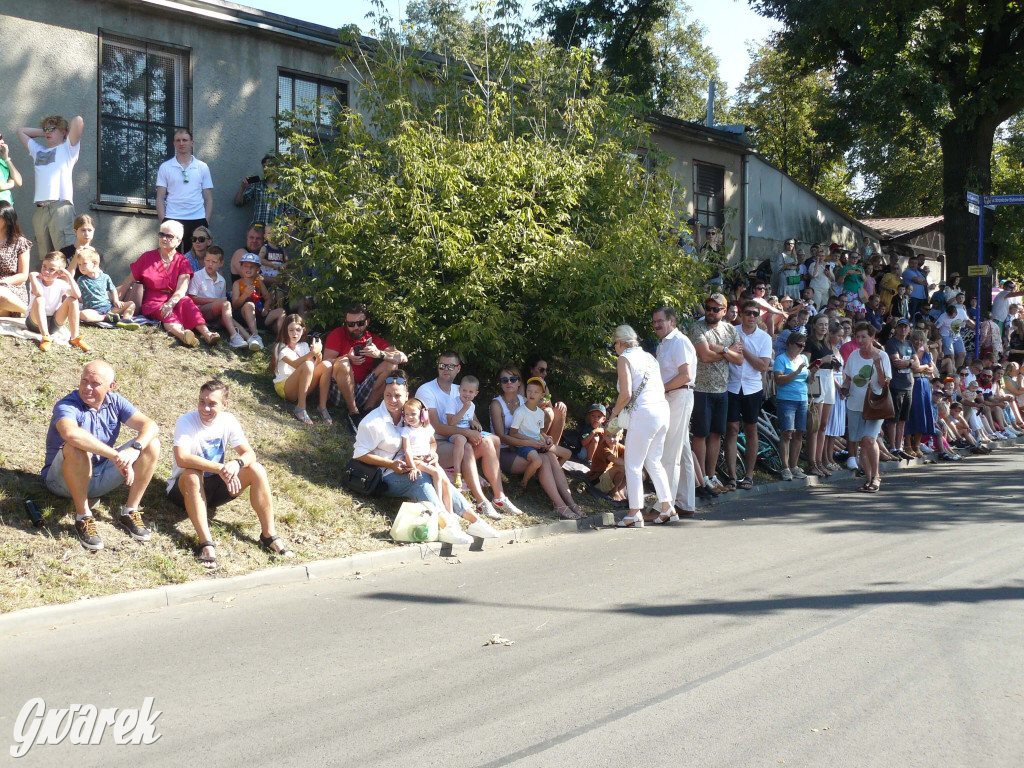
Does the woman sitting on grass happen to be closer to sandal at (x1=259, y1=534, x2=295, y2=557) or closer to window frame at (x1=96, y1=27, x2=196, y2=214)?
sandal at (x1=259, y1=534, x2=295, y2=557)

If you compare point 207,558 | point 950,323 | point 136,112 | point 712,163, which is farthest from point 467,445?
point 950,323

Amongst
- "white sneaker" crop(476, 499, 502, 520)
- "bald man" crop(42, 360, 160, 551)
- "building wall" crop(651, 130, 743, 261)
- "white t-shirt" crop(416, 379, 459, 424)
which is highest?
"building wall" crop(651, 130, 743, 261)

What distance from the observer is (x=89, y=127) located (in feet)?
42.6

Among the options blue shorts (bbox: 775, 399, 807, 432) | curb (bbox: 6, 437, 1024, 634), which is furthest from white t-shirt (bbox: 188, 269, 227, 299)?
blue shorts (bbox: 775, 399, 807, 432)

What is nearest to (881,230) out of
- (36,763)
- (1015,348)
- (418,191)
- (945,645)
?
(1015,348)

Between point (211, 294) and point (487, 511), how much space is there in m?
4.72

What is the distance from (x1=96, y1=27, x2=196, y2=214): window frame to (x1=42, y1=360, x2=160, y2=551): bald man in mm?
6238

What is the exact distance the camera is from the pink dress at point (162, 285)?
11586mm

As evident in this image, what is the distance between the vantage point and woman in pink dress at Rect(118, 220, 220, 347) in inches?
455

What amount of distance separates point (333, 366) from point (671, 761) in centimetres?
767

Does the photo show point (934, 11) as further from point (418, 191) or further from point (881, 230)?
point (418, 191)

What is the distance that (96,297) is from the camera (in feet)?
36.4

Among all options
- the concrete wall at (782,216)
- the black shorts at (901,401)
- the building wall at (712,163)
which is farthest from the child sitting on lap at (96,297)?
the concrete wall at (782,216)

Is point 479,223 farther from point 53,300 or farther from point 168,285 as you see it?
point 53,300
